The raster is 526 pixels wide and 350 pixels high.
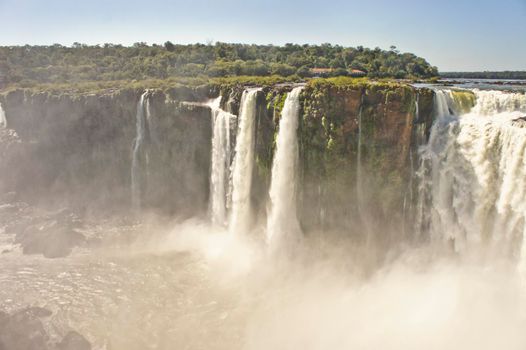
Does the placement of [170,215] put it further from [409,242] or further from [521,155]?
[521,155]

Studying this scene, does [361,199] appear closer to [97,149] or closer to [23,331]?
[23,331]

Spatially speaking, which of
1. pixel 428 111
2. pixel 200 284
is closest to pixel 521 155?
pixel 428 111

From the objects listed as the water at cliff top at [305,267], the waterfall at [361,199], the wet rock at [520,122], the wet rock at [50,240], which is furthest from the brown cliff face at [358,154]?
the wet rock at [50,240]

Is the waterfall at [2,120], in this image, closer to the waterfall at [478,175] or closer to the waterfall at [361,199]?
the waterfall at [361,199]

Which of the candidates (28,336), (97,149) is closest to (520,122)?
(28,336)

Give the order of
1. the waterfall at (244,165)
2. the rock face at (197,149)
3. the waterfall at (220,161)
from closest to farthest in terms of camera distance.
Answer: the rock face at (197,149) < the waterfall at (244,165) < the waterfall at (220,161)

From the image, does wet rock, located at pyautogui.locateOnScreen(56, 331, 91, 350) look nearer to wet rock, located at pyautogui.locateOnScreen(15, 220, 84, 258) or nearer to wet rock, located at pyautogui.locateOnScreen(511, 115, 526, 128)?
wet rock, located at pyautogui.locateOnScreen(15, 220, 84, 258)

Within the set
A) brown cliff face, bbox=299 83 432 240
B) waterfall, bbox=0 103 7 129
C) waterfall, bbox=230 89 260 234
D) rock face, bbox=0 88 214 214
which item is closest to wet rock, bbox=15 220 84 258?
rock face, bbox=0 88 214 214
